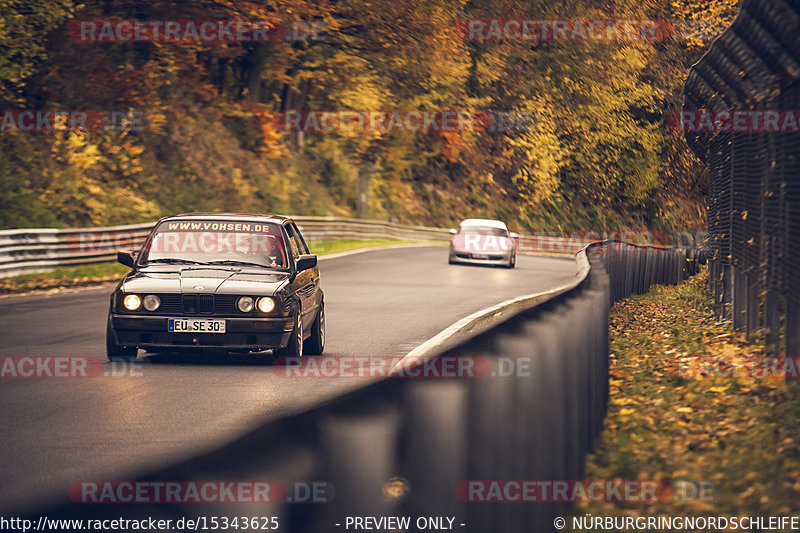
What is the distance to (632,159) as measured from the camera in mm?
45562

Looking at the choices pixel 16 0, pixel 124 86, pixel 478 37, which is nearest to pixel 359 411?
pixel 16 0

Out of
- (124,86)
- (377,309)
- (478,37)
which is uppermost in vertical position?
(478,37)

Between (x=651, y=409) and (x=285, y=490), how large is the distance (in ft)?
20.8

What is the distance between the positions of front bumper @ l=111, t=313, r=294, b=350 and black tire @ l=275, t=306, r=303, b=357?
6.8 inches

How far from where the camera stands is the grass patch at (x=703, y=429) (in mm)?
5965

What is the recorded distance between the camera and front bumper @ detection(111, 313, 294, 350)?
1117 centimetres

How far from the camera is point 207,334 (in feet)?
36.7

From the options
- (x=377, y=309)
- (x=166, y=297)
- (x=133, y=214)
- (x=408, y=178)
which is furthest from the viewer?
(x=408, y=178)

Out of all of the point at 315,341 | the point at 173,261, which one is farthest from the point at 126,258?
the point at 315,341

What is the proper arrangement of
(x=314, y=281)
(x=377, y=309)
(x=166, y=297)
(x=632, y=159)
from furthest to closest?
(x=632, y=159), (x=377, y=309), (x=314, y=281), (x=166, y=297)

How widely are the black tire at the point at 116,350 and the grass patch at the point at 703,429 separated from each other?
510 centimetres

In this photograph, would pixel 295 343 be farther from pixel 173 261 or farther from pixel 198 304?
pixel 173 261

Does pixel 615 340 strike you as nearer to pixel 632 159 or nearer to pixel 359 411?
pixel 359 411

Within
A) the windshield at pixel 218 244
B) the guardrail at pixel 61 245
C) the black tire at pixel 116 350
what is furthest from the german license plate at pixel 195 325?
the guardrail at pixel 61 245
